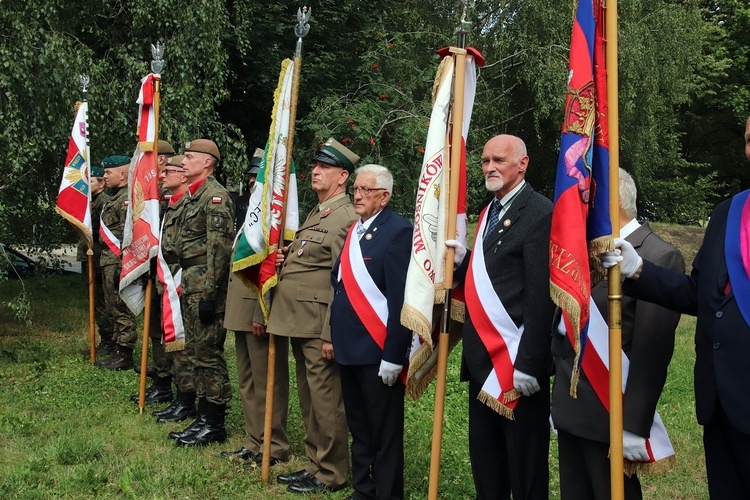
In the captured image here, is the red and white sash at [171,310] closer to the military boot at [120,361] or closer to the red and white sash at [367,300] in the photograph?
the red and white sash at [367,300]

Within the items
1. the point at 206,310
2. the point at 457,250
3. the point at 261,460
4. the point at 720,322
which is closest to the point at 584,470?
the point at 720,322

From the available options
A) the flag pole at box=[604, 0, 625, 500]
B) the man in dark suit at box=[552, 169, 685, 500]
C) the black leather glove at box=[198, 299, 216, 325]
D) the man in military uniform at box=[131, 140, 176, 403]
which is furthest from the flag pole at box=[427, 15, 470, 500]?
the man in military uniform at box=[131, 140, 176, 403]

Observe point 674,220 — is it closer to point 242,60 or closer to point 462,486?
point 242,60

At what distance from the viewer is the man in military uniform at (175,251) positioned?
6430 millimetres

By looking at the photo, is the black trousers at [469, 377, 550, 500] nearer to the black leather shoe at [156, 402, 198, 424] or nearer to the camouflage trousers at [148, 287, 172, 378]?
the black leather shoe at [156, 402, 198, 424]

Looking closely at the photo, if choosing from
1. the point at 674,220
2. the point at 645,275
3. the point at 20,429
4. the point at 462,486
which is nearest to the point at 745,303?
the point at 645,275

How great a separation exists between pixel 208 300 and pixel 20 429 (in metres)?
2.06

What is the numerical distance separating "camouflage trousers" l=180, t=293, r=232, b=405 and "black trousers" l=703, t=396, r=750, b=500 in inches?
153

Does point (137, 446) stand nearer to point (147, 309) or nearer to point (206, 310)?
point (206, 310)

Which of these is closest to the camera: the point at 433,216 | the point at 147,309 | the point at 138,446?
the point at 433,216

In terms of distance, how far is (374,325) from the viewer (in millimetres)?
4781

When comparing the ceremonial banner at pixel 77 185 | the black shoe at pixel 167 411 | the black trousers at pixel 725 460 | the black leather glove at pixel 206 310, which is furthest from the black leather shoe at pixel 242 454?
the ceremonial banner at pixel 77 185

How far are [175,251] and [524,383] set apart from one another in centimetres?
347

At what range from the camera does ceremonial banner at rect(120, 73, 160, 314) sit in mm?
7164
